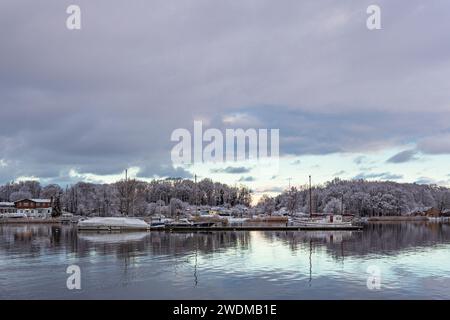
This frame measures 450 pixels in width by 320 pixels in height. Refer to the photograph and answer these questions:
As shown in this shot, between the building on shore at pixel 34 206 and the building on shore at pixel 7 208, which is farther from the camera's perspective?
Result: the building on shore at pixel 7 208

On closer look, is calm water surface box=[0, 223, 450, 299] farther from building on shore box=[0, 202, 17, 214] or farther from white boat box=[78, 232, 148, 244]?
building on shore box=[0, 202, 17, 214]

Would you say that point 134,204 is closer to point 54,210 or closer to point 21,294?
point 54,210

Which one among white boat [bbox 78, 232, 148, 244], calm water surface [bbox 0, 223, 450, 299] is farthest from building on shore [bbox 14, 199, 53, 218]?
calm water surface [bbox 0, 223, 450, 299]

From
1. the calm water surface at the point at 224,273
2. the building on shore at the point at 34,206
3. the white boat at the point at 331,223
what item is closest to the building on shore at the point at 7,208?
the building on shore at the point at 34,206

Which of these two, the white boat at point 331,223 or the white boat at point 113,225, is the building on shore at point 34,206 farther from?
the white boat at point 331,223

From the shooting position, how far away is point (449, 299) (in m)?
28.3

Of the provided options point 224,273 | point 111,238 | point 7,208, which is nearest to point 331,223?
point 111,238

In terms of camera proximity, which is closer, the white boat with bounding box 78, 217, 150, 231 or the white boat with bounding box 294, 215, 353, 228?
the white boat with bounding box 78, 217, 150, 231

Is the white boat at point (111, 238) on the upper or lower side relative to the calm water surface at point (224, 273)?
lower

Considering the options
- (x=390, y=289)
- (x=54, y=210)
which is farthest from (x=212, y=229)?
(x=54, y=210)

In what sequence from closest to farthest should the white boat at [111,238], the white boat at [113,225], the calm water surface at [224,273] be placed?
the calm water surface at [224,273]
the white boat at [111,238]
the white boat at [113,225]

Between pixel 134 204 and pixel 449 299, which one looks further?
pixel 134 204
